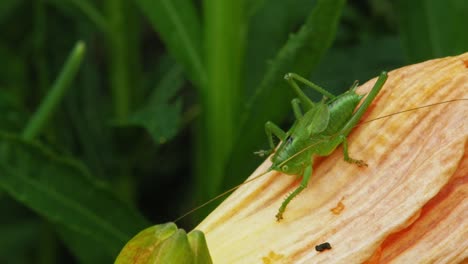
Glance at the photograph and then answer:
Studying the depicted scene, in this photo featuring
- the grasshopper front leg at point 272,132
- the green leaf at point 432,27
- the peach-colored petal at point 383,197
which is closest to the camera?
the peach-colored petal at point 383,197

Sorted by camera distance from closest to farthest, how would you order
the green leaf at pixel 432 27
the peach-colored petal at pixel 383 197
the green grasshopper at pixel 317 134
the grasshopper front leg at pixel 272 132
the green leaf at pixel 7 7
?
the peach-colored petal at pixel 383 197, the green grasshopper at pixel 317 134, the grasshopper front leg at pixel 272 132, the green leaf at pixel 432 27, the green leaf at pixel 7 7

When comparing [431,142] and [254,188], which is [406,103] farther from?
[254,188]

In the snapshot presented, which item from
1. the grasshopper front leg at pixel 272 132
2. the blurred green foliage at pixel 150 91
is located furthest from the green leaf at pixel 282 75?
the grasshopper front leg at pixel 272 132

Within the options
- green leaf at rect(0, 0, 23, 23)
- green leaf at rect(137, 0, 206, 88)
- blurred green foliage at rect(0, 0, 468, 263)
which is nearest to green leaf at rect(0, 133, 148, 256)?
blurred green foliage at rect(0, 0, 468, 263)

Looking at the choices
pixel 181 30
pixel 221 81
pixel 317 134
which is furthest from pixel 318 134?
pixel 181 30

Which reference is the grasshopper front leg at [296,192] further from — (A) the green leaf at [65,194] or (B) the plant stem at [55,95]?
(B) the plant stem at [55,95]

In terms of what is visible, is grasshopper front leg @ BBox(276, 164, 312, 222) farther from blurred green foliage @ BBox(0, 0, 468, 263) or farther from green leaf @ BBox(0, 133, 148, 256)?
green leaf @ BBox(0, 133, 148, 256)

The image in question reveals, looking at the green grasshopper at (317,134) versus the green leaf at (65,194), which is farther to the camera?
the green leaf at (65,194)

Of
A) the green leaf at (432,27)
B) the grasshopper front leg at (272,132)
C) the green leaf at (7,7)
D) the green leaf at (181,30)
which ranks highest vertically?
the green leaf at (7,7)
